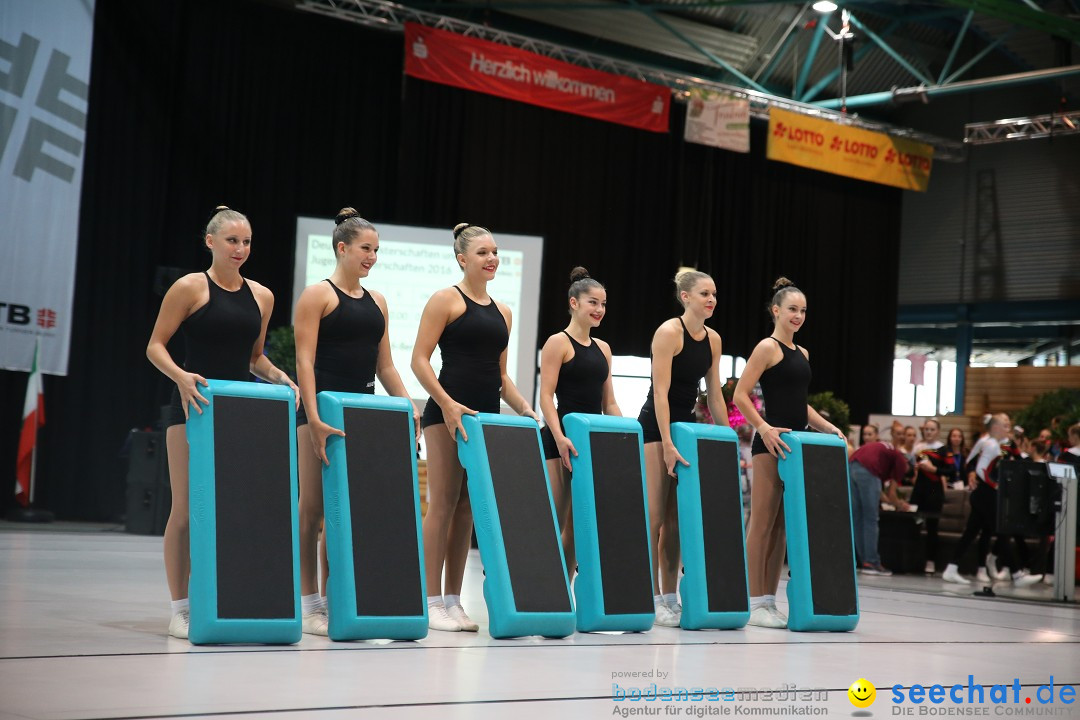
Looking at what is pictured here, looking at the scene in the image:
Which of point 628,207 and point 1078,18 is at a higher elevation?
point 1078,18

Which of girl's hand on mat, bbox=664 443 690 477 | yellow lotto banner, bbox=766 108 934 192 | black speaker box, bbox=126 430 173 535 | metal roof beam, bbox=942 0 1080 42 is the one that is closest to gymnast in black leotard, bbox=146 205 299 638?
girl's hand on mat, bbox=664 443 690 477

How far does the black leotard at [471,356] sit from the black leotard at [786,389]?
4.36ft

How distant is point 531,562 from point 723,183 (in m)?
11.4

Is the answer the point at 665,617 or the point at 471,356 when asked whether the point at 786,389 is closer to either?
the point at 665,617

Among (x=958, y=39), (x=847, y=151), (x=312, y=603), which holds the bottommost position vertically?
(x=312, y=603)

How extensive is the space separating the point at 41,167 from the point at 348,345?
615 cm

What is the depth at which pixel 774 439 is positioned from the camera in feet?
16.3

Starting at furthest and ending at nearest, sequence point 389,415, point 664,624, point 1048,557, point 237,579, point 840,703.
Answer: point 1048,557, point 664,624, point 389,415, point 237,579, point 840,703

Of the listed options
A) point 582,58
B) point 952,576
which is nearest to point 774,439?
point 952,576

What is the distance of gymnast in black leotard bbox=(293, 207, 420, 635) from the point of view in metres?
3.93

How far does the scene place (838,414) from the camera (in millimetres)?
11688

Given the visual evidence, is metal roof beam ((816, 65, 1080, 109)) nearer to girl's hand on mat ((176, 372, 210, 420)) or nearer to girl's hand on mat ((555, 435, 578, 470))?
girl's hand on mat ((555, 435, 578, 470))

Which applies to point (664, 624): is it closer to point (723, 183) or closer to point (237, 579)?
point (237, 579)

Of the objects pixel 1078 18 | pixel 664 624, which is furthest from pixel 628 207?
pixel 664 624
